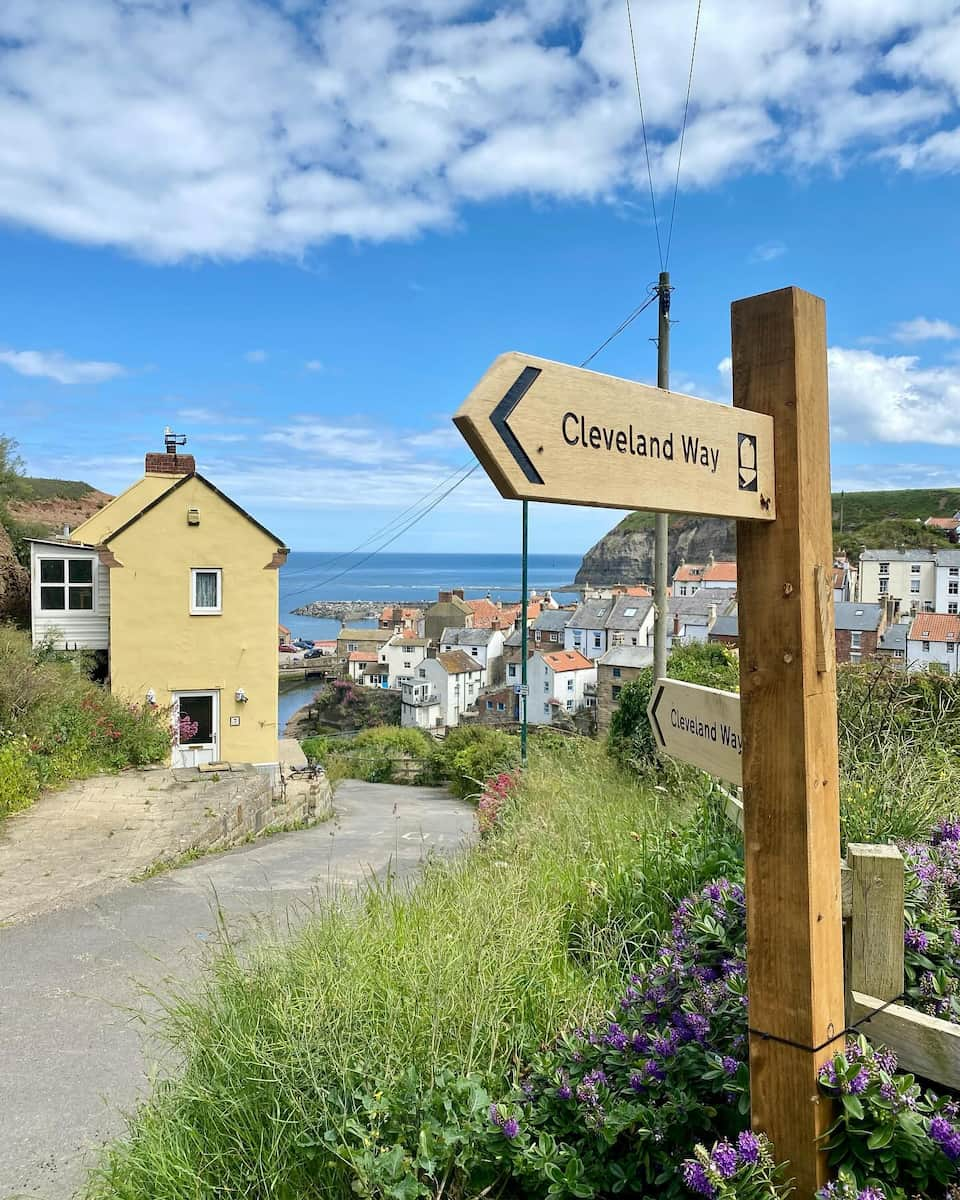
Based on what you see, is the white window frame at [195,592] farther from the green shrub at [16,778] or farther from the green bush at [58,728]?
the green shrub at [16,778]

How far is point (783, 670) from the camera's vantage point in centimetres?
175

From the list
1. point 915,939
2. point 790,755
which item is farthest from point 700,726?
point 915,939

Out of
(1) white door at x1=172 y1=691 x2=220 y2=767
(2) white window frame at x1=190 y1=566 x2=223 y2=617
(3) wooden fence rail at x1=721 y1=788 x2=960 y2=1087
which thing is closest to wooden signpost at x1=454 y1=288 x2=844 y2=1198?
(3) wooden fence rail at x1=721 y1=788 x2=960 y2=1087

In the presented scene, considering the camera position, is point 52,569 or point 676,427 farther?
point 52,569

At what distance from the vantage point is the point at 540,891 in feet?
11.9

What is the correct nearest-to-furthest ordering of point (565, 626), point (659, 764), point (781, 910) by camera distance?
point (781, 910)
point (659, 764)
point (565, 626)

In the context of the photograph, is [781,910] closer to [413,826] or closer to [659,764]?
[659,764]

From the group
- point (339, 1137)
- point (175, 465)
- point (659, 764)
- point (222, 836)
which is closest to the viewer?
point (339, 1137)

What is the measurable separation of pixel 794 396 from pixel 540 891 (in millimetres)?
2540

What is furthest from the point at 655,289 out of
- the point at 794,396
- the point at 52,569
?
the point at 52,569

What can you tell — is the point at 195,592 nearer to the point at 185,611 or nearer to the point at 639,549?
the point at 185,611

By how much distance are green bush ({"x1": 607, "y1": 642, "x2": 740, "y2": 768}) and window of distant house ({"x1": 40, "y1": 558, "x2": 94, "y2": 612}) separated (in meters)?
11.1

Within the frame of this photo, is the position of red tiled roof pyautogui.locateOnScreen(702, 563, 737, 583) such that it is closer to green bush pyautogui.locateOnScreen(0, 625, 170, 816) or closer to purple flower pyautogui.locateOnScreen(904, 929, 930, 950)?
green bush pyautogui.locateOnScreen(0, 625, 170, 816)

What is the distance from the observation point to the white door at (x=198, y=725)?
53.5ft
